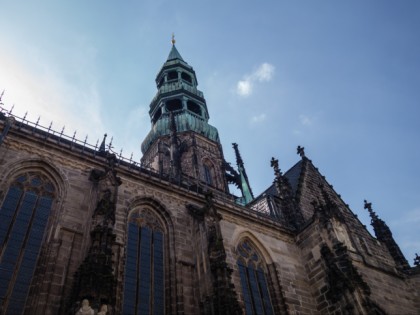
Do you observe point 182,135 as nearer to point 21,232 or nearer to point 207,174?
point 207,174

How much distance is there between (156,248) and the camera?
40.2 ft

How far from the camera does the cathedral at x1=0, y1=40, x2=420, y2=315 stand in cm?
945

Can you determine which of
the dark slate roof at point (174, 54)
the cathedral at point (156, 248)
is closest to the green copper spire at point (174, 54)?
the dark slate roof at point (174, 54)

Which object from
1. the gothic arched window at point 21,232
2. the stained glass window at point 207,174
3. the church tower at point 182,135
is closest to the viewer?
the gothic arched window at point 21,232

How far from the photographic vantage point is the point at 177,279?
11547mm

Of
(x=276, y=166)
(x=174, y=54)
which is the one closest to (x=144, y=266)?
(x=276, y=166)

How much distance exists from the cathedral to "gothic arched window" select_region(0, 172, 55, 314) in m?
0.02

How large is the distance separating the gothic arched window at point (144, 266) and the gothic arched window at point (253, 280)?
3041 mm

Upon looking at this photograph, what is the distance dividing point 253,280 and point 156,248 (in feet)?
12.2

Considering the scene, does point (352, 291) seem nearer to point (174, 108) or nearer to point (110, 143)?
point (110, 143)

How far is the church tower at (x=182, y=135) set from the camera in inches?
1105

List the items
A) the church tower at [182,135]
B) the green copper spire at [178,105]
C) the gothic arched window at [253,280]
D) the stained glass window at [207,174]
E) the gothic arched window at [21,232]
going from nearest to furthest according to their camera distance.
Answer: the gothic arched window at [21,232], the gothic arched window at [253,280], the church tower at [182,135], the stained glass window at [207,174], the green copper spire at [178,105]

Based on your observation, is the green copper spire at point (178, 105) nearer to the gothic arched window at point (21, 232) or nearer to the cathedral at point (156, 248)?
the cathedral at point (156, 248)

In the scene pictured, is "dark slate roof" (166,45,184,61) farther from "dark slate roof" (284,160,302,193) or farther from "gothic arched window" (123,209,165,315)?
"gothic arched window" (123,209,165,315)
